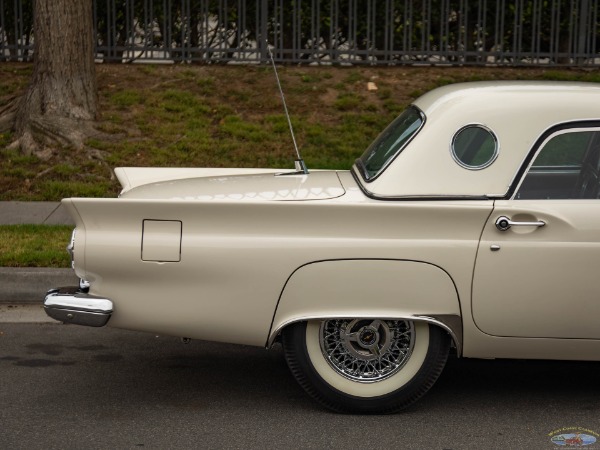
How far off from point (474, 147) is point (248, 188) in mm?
1185

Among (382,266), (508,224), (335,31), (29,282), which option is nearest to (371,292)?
(382,266)

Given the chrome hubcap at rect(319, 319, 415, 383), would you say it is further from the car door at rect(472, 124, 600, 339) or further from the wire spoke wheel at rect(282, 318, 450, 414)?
the car door at rect(472, 124, 600, 339)

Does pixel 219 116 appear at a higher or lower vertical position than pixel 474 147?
A: lower

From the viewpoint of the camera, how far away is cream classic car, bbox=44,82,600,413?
210 inches

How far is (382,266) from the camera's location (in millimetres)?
5332

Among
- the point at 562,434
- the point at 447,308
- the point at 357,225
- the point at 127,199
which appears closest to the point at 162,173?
the point at 127,199

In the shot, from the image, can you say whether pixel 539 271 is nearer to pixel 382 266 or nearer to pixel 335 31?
pixel 382 266

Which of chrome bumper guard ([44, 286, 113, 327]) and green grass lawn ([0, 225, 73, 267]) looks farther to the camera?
green grass lawn ([0, 225, 73, 267])

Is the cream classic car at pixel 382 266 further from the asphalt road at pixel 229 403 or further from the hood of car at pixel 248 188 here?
the asphalt road at pixel 229 403

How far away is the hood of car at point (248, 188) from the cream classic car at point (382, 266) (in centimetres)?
5

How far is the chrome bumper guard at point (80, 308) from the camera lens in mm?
5371

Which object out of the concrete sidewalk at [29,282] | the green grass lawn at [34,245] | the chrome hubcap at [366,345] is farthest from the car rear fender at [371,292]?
the green grass lawn at [34,245]

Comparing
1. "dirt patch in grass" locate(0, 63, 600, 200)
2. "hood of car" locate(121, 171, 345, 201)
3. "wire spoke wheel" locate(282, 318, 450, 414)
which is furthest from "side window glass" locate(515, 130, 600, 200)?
"dirt patch in grass" locate(0, 63, 600, 200)

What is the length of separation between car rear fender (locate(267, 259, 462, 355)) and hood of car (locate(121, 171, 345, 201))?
40 centimetres
